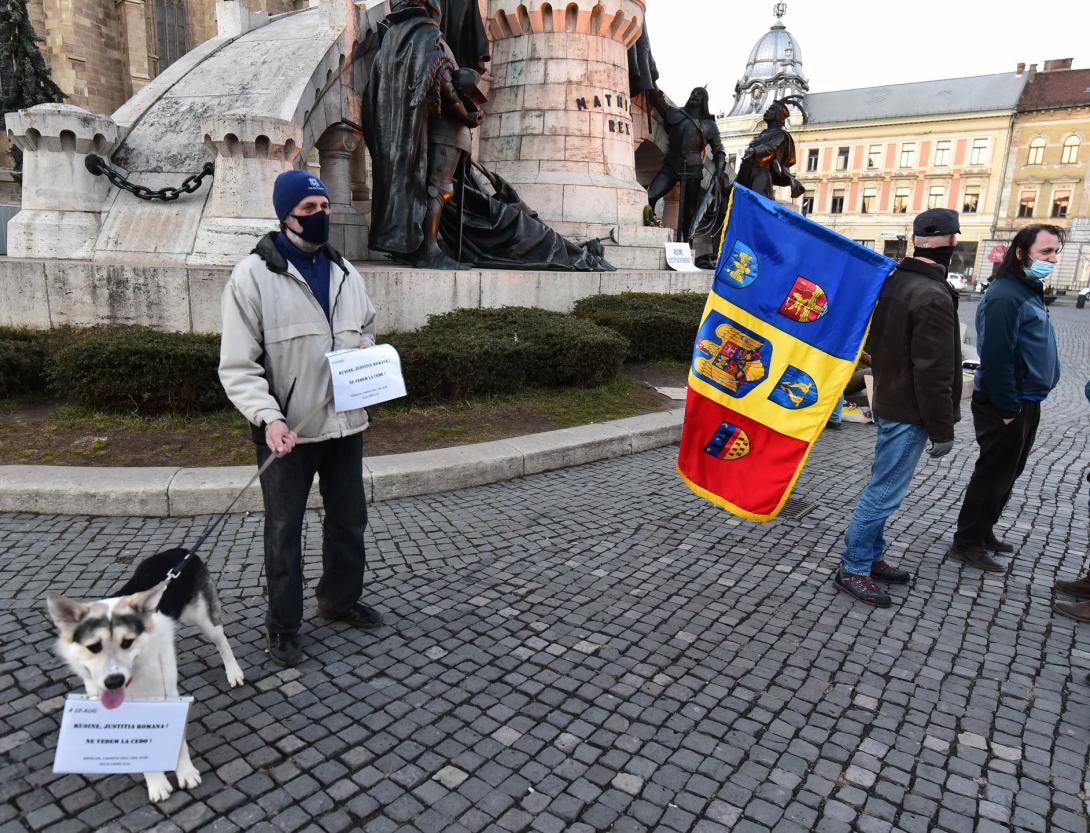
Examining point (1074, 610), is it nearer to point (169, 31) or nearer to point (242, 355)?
point (242, 355)

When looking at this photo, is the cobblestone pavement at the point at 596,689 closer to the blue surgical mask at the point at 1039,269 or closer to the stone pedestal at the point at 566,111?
the blue surgical mask at the point at 1039,269

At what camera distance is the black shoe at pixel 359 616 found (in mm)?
3535

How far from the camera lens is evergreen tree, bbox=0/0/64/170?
2984cm

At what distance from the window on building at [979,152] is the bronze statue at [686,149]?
182ft

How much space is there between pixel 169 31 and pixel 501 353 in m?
41.8

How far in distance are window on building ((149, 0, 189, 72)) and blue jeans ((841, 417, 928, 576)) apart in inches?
1740

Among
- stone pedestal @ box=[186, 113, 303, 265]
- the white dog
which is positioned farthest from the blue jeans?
stone pedestal @ box=[186, 113, 303, 265]

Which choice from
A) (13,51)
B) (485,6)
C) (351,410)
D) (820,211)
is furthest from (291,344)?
(820,211)

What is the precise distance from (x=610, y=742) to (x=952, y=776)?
1269 millimetres

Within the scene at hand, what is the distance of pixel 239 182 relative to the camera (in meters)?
7.50

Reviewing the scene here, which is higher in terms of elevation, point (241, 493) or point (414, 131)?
point (414, 131)

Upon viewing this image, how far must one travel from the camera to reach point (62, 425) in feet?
19.2

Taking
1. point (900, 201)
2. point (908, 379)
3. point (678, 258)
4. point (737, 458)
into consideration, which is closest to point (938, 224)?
point (908, 379)

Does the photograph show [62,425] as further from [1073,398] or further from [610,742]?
[1073,398]
